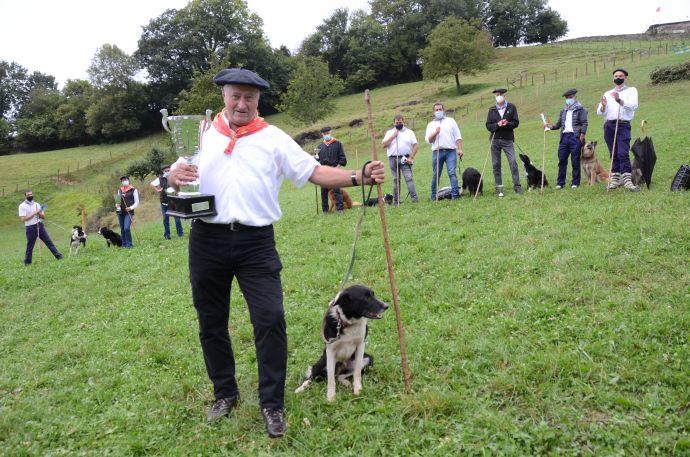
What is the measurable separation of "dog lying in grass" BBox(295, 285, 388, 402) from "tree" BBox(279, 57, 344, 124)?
4198 cm

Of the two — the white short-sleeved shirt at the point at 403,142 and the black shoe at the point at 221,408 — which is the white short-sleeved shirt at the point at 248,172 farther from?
the white short-sleeved shirt at the point at 403,142

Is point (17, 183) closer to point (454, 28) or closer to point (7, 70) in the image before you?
point (454, 28)

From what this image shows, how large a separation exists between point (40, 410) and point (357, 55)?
71.9 meters

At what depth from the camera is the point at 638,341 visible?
4.71 meters

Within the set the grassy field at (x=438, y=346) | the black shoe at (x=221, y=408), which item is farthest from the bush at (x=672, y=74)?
the black shoe at (x=221, y=408)

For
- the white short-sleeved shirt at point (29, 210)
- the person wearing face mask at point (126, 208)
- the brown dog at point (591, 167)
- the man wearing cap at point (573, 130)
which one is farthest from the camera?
the person wearing face mask at point (126, 208)

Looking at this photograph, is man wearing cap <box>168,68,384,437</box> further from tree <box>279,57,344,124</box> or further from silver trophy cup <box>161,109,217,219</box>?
tree <box>279,57,344,124</box>

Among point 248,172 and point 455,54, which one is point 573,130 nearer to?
point 248,172

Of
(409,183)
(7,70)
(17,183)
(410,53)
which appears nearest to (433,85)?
(410,53)

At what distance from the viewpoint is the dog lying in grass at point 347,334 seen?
14.6ft

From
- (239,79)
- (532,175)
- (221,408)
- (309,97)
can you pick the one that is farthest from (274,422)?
(309,97)

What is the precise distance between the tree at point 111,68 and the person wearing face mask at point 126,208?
57235 mm

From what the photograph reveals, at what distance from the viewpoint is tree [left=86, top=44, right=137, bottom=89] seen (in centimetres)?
6706

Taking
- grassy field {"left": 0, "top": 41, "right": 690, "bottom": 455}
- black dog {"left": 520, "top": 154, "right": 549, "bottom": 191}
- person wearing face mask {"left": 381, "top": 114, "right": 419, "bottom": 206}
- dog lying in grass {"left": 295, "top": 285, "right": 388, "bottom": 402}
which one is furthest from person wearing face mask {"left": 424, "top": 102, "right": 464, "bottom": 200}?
dog lying in grass {"left": 295, "top": 285, "right": 388, "bottom": 402}
